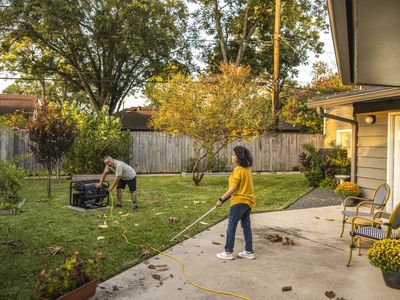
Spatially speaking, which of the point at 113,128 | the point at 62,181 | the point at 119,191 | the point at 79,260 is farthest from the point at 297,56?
the point at 79,260

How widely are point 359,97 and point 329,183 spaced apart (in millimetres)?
A: 4918

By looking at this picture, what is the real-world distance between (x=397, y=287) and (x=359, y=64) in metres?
2.57

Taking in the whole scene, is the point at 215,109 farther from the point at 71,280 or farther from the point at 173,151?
the point at 71,280

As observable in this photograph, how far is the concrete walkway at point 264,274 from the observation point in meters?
4.18

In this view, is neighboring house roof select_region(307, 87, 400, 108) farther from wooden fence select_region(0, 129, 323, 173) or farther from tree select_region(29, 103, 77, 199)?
wooden fence select_region(0, 129, 323, 173)

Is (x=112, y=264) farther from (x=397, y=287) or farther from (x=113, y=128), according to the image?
(x=113, y=128)

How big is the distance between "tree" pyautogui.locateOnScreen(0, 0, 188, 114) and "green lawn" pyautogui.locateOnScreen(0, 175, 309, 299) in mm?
A: 12167

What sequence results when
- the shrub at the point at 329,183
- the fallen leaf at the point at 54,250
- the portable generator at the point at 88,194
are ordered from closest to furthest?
the fallen leaf at the point at 54,250
the portable generator at the point at 88,194
the shrub at the point at 329,183

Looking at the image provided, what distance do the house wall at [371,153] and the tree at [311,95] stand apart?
14.7 metres

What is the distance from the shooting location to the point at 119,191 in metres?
9.30

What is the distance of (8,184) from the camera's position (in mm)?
5164

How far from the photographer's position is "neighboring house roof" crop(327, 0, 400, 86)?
2422 mm

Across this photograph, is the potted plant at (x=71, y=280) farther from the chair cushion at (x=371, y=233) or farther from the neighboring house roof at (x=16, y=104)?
the neighboring house roof at (x=16, y=104)

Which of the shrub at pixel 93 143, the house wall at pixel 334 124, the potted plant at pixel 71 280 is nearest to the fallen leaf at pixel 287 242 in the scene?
the potted plant at pixel 71 280
